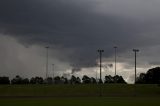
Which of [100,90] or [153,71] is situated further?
[153,71]

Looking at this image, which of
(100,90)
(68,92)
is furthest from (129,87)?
(68,92)

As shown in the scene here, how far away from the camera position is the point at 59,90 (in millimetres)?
129125

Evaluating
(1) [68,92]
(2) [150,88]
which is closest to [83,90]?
(1) [68,92]

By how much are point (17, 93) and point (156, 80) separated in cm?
9642

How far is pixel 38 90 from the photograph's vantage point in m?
128

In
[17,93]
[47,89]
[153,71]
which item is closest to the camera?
[17,93]

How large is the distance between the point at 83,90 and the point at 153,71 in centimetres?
7661

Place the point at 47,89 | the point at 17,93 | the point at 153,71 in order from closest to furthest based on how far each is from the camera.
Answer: the point at 17,93 → the point at 47,89 → the point at 153,71

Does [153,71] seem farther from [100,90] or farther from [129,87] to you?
[100,90]

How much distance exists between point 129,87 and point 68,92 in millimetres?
26178

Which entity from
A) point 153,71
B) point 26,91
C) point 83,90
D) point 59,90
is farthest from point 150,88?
point 153,71

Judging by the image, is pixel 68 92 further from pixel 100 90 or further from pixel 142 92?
pixel 142 92

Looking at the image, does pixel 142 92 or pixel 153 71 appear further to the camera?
pixel 153 71

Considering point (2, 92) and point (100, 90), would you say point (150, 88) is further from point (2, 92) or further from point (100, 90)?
point (2, 92)
